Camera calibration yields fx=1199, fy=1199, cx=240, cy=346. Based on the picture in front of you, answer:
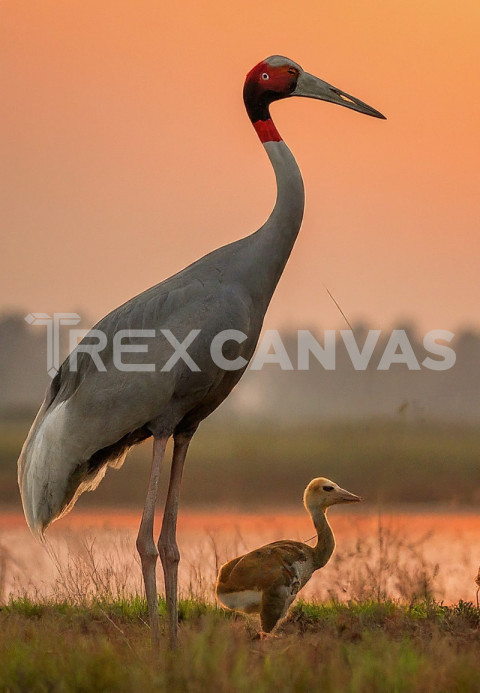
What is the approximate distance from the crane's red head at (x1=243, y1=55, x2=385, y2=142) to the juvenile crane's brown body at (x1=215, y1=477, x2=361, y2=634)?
2410 millimetres

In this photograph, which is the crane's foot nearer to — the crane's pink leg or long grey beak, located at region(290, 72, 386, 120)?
the crane's pink leg

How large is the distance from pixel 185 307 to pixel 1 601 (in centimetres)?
282

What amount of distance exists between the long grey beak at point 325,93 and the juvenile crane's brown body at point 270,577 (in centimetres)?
260

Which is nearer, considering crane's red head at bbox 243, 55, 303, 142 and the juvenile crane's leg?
the juvenile crane's leg

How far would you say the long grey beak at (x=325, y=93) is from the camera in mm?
7070

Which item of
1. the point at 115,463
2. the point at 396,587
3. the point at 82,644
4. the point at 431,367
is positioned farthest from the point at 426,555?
the point at 431,367

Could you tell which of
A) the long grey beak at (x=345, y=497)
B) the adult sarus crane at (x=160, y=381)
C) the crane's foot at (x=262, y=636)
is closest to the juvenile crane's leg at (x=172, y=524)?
the adult sarus crane at (x=160, y=381)

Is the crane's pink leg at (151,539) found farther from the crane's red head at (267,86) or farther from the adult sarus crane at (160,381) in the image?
the crane's red head at (267,86)

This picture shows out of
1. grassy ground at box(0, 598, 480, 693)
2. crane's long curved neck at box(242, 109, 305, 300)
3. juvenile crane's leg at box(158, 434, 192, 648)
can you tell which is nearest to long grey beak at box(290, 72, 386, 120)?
crane's long curved neck at box(242, 109, 305, 300)

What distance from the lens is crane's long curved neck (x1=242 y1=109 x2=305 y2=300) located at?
6559 mm

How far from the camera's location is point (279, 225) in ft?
21.8

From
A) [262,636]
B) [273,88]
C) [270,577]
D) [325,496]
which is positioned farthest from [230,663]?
[273,88]

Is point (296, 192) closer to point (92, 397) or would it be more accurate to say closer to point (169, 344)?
point (169, 344)

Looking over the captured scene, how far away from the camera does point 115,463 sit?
6.88 meters
